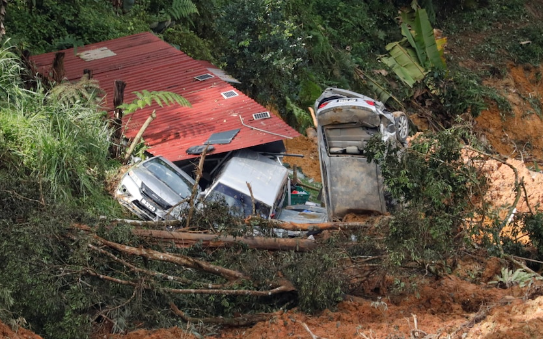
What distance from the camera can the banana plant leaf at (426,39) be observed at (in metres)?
26.5

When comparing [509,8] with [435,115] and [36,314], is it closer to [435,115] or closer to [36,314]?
[435,115]

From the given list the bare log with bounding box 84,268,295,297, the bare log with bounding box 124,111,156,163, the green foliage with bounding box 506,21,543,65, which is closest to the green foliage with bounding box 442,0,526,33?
the green foliage with bounding box 506,21,543,65

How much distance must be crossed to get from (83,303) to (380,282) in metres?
3.86

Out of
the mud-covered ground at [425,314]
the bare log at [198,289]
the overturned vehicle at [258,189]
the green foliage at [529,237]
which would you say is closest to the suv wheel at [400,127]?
the overturned vehicle at [258,189]

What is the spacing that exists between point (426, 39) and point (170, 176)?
1626cm

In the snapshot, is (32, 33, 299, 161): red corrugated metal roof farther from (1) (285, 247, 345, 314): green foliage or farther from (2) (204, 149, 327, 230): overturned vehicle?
(1) (285, 247, 345, 314): green foliage

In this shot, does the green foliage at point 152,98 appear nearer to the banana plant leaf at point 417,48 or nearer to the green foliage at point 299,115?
the green foliage at point 299,115

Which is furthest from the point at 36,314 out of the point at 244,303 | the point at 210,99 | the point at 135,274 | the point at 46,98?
the point at 210,99

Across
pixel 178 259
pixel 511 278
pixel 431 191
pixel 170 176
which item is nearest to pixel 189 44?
pixel 170 176

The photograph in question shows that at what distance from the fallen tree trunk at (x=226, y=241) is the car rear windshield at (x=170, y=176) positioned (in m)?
2.13

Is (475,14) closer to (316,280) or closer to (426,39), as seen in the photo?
(426,39)

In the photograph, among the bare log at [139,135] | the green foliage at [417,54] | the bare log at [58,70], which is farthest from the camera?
the green foliage at [417,54]

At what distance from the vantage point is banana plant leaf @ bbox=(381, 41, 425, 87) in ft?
85.6

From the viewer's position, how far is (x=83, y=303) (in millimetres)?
8914
